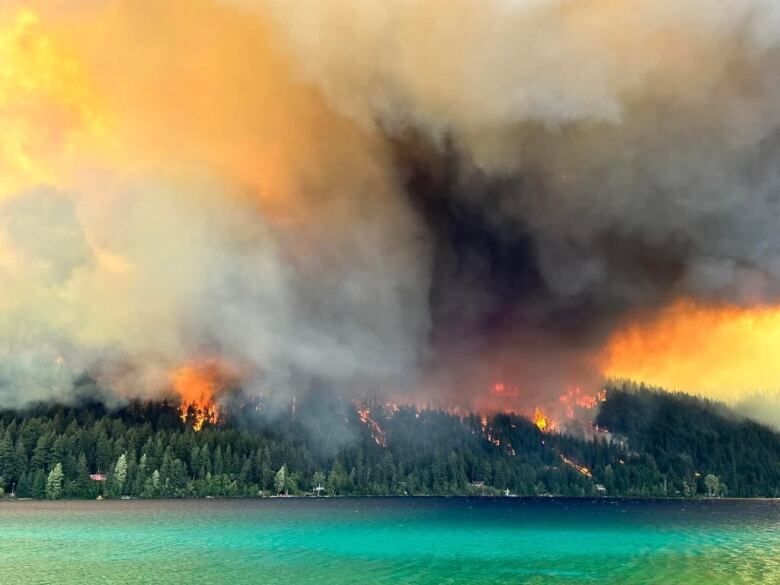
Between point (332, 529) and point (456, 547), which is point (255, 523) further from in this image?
point (456, 547)

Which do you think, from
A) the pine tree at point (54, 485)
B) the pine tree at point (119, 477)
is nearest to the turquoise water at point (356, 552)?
the pine tree at point (54, 485)

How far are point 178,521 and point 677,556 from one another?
99727 mm

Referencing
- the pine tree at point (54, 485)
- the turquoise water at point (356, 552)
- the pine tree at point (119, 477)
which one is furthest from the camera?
the pine tree at point (119, 477)

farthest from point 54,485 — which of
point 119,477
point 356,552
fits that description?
point 356,552

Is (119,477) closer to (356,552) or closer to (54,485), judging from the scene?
(54,485)

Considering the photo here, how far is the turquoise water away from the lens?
181ft

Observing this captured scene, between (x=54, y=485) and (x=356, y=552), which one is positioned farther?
(x=54, y=485)

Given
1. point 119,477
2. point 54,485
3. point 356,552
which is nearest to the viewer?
Answer: point 356,552

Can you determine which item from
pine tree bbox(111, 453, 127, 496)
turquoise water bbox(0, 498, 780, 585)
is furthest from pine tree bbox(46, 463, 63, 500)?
turquoise water bbox(0, 498, 780, 585)

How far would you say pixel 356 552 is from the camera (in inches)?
2965

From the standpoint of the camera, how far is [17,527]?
9494 centimetres

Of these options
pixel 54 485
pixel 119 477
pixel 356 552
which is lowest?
pixel 356 552

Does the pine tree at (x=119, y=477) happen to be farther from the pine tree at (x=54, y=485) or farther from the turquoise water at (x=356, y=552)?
the turquoise water at (x=356, y=552)

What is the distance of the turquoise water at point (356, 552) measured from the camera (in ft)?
181
